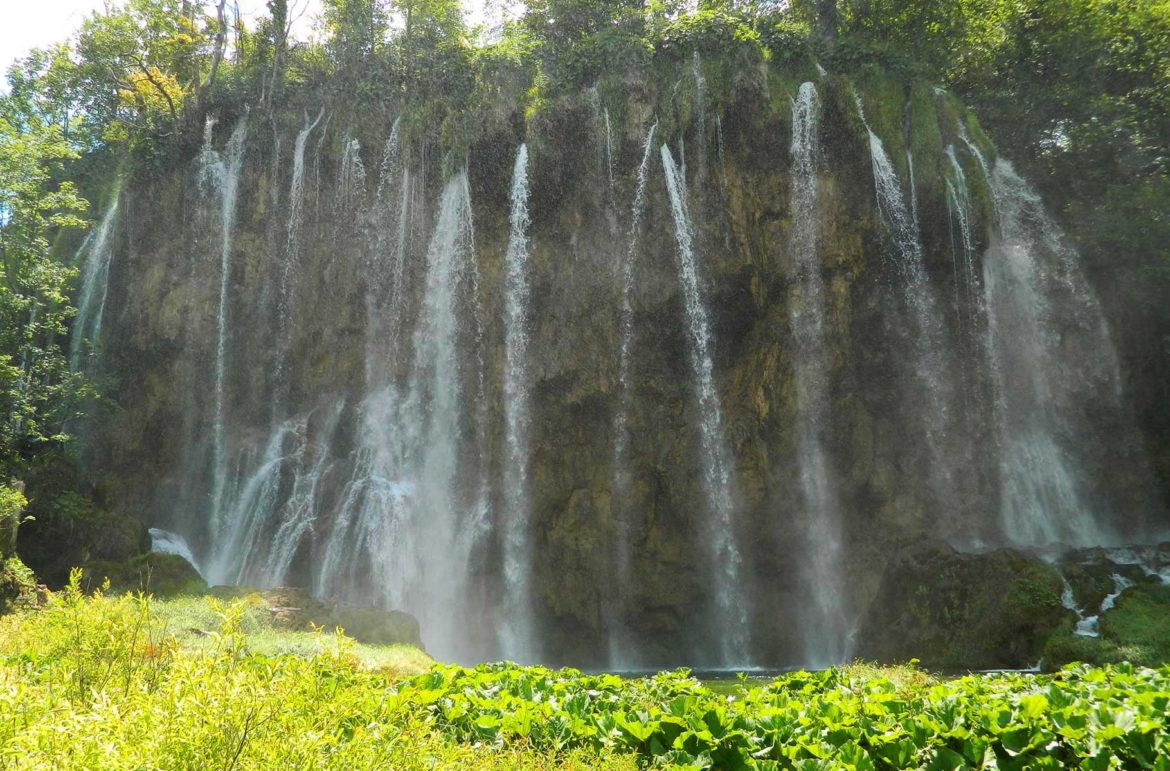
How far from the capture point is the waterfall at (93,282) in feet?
89.1

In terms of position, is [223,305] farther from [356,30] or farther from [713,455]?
[713,455]

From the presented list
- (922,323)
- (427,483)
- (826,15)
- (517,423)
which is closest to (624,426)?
(517,423)

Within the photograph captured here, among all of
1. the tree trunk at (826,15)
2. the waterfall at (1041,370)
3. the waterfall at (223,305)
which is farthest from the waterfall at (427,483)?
the waterfall at (1041,370)

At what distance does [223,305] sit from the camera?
27.0 meters

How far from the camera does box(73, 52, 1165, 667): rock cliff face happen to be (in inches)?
850

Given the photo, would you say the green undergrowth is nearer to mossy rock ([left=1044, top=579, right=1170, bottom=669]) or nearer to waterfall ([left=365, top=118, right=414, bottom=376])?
mossy rock ([left=1044, top=579, right=1170, bottom=669])

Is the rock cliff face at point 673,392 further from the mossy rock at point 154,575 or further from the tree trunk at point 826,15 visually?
the tree trunk at point 826,15

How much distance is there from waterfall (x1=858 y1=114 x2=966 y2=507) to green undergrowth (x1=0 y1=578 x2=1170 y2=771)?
16951 millimetres

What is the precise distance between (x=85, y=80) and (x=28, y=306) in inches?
510

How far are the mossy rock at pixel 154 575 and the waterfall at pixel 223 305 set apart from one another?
694 cm

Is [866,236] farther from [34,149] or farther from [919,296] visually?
[34,149]

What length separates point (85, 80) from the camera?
103 feet

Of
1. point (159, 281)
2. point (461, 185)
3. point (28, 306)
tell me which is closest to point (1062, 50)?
point (461, 185)

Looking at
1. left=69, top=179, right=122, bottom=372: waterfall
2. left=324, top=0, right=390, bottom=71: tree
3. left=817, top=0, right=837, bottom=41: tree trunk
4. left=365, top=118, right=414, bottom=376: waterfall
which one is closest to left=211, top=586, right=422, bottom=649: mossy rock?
left=365, top=118, right=414, bottom=376: waterfall
